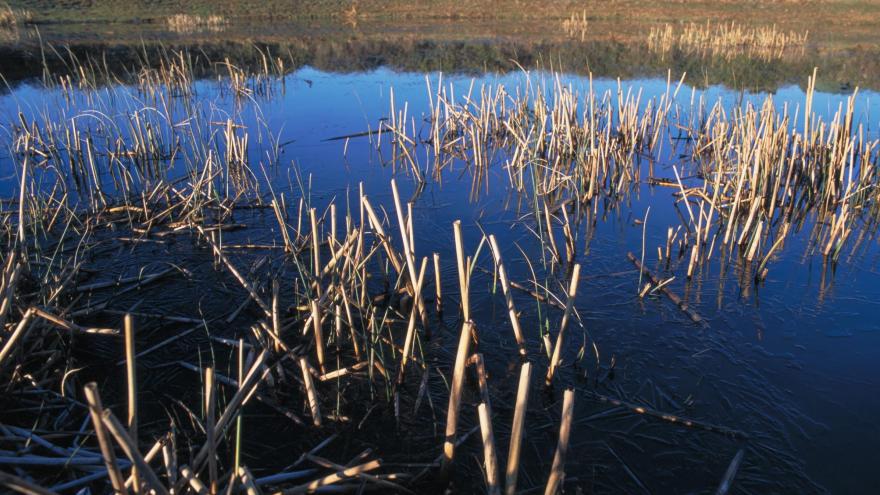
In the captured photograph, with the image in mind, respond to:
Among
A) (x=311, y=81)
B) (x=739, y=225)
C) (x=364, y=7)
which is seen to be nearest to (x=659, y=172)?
(x=739, y=225)

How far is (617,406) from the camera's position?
3.91 metres

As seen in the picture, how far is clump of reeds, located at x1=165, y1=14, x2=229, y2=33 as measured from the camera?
29.8 m

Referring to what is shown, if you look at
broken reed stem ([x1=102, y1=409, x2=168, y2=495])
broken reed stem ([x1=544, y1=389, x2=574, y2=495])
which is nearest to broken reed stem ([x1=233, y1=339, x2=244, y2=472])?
broken reed stem ([x1=102, y1=409, x2=168, y2=495])

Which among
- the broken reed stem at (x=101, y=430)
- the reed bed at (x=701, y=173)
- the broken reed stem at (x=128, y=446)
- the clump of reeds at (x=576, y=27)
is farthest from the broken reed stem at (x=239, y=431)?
the clump of reeds at (x=576, y=27)

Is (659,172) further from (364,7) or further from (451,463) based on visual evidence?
(364,7)

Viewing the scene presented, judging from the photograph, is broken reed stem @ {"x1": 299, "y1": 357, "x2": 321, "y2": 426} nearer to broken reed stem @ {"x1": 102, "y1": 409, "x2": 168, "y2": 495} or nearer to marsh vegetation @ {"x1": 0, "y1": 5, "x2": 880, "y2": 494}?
marsh vegetation @ {"x1": 0, "y1": 5, "x2": 880, "y2": 494}

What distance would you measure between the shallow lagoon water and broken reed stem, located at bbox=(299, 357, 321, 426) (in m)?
0.22

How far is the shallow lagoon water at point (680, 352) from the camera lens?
3.50 metres

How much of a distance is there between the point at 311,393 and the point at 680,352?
290 cm

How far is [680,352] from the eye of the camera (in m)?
4.57

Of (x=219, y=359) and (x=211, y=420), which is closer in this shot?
(x=211, y=420)

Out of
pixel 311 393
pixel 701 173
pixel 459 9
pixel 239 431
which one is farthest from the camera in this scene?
pixel 459 9

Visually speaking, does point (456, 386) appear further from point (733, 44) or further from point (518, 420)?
point (733, 44)

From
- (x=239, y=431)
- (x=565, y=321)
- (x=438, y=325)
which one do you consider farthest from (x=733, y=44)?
(x=239, y=431)
